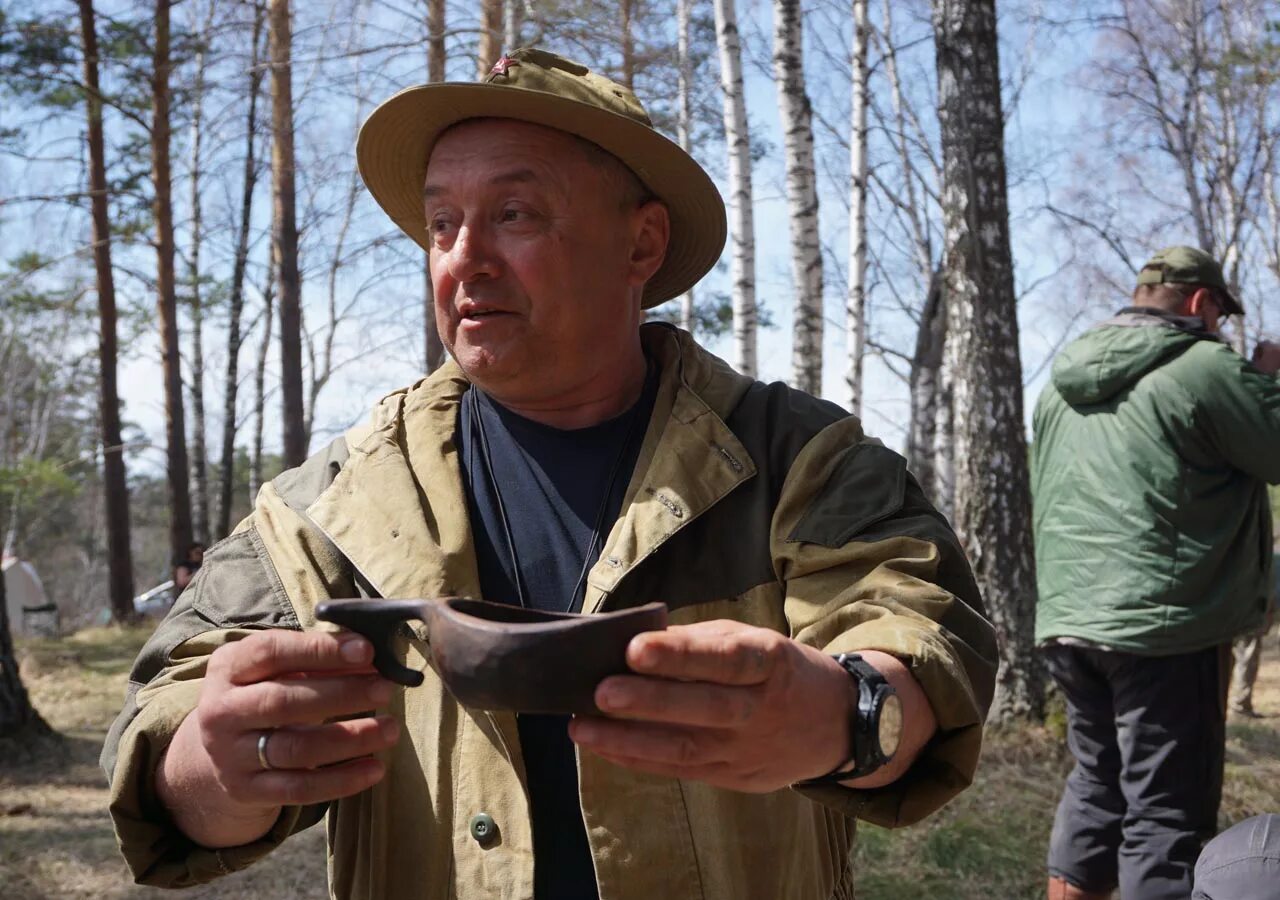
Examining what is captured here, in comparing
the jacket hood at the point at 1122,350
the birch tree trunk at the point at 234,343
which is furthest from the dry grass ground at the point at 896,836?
the birch tree trunk at the point at 234,343

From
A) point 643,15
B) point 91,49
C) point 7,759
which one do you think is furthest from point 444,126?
point 91,49

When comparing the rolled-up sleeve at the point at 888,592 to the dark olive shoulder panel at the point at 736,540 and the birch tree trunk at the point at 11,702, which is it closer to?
the dark olive shoulder panel at the point at 736,540

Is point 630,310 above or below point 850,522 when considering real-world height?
above

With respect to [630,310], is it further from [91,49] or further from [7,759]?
[91,49]

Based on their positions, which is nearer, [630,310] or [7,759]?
[630,310]

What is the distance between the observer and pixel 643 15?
456 inches

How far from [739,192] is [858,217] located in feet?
15.5

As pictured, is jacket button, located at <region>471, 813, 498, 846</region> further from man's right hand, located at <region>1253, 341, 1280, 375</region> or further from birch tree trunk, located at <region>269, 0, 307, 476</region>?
birch tree trunk, located at <region>269, 0, 307, 476</region>

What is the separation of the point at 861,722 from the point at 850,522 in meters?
0.42

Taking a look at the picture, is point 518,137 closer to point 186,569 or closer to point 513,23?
point 513,23

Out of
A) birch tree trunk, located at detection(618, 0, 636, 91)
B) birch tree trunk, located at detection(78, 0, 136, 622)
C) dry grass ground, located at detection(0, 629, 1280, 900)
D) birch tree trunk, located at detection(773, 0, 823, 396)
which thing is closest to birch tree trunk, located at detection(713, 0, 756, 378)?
birch tree trunk, located at detection(773, 0, 823, 396)

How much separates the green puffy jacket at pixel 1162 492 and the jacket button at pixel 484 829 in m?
2.69

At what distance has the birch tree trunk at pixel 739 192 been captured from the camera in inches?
348

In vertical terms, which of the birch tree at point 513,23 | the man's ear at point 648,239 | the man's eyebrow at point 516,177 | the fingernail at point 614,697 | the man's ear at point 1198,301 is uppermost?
the birch tree at point 513,23
